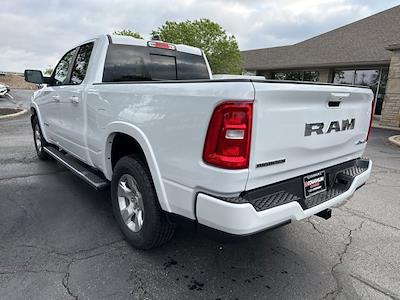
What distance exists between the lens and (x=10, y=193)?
437 centimetres

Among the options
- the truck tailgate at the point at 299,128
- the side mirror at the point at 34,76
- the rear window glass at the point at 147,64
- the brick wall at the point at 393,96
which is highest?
the rear window glass at the point at 147,64

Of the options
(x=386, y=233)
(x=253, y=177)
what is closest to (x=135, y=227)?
(x=253, y=177)

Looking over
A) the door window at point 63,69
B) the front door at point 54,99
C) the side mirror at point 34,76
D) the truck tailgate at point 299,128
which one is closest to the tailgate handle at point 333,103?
the truck tailgate at point 299,128

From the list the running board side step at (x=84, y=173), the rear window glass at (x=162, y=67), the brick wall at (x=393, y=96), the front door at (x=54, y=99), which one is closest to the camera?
the running board side step at (x=84, y=173)

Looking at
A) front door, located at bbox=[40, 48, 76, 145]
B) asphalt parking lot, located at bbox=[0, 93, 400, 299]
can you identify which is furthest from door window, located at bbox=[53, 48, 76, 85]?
asphalt parking lot, located at bbox=[0, 93, 400, 299]

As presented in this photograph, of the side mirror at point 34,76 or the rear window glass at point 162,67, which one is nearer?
the rear window glass at point 162,67

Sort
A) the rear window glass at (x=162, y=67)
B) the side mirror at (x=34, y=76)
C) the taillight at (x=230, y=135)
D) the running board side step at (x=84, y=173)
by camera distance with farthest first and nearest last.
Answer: the side mirror at (x=34, y=76)
the rear window glass at (x=162, y=67)
the running board side step at (x=84, y=173)
the taillight at (x=230, y=135)

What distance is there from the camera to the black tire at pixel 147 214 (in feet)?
8.66

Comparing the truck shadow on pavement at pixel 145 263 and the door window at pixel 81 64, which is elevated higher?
the door window at pixel 81 64

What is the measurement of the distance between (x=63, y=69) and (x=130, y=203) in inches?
110

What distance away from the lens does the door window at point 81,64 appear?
12.8ft

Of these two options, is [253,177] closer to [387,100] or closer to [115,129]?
[115,129]

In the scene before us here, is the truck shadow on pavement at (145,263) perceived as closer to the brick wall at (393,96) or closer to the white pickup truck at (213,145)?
the white pickup truck at (213,145)

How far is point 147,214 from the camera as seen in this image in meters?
2.69
